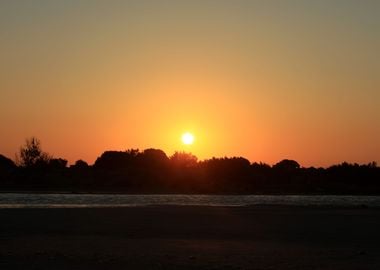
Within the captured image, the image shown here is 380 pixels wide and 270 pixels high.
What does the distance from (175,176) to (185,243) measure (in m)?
107

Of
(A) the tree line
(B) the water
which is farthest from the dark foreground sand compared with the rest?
(A) the tree line

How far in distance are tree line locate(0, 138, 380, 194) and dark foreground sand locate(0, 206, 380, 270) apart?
77245 mm

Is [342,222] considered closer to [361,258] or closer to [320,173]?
[361,258]

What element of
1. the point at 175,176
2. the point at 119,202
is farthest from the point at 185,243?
the point at 175,176

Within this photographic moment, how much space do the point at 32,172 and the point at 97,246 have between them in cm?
10836

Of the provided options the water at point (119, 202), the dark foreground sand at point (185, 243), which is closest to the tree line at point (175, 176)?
the water at point (119, 202)

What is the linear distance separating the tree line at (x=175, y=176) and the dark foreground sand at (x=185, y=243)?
77245 millimetres

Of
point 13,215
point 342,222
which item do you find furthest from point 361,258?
point 13,215

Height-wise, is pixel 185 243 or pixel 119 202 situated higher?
pixel 119 202

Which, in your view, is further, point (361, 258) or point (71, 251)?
point (71, 251)

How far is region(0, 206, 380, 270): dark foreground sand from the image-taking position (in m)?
18.1

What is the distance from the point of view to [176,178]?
421ft

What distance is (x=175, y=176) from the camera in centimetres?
12988

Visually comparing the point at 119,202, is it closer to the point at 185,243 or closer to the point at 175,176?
the point at 185,243
